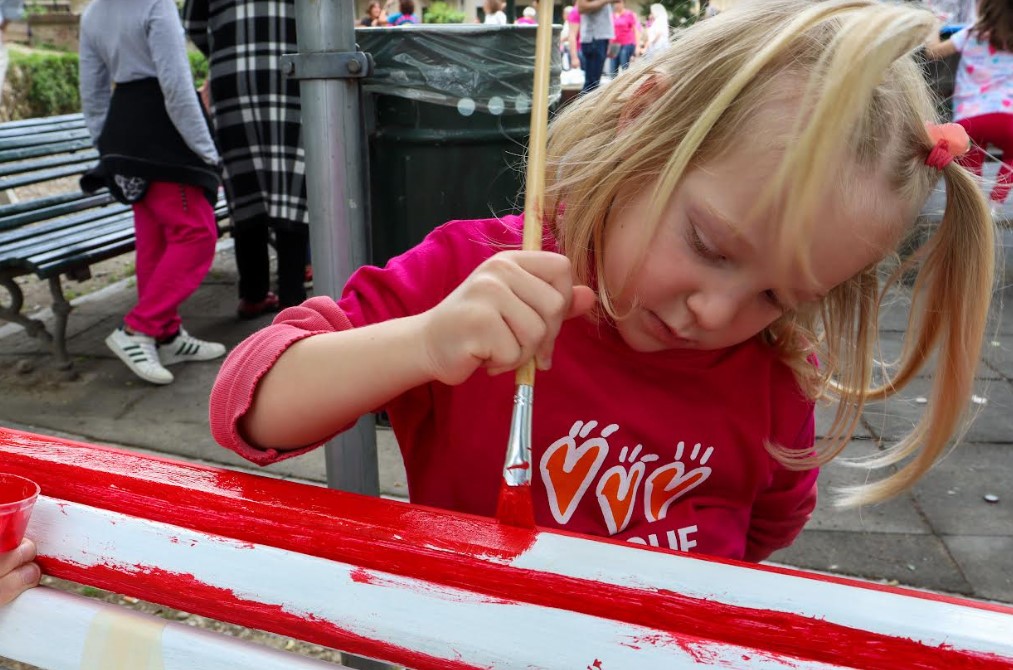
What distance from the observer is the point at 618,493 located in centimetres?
118

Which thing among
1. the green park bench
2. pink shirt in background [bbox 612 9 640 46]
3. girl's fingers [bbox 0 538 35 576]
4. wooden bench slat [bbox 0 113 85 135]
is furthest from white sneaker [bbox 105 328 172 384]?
pink shirt in background [bbox 612 9 640 46]

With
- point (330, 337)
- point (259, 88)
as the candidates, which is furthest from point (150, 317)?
point (330, 337)

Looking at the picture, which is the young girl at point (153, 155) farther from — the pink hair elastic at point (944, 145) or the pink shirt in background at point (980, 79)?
the pink shirt in background at point (980, 79)

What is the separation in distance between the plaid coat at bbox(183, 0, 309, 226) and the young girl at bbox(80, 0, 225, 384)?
0.43ft

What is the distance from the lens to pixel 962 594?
2.20m

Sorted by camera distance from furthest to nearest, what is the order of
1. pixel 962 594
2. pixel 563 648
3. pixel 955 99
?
pixel 955 99
pixel 962 594
pixel 563 648

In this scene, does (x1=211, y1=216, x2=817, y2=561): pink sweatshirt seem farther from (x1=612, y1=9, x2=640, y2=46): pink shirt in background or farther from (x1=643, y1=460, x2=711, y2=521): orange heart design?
(x1=612, y1=9, x2=640, y2=46): pink shirt in background

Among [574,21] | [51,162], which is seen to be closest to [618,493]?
[51,162]

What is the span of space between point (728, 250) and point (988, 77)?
434 cm

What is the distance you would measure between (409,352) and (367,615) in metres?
0.30

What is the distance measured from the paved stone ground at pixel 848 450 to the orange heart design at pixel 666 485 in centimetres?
127

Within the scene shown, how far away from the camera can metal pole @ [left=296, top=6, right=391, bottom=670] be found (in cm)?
136

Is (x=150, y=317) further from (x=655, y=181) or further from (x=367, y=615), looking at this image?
(x=367, y=615)

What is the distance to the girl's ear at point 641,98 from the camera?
3.51 ft
